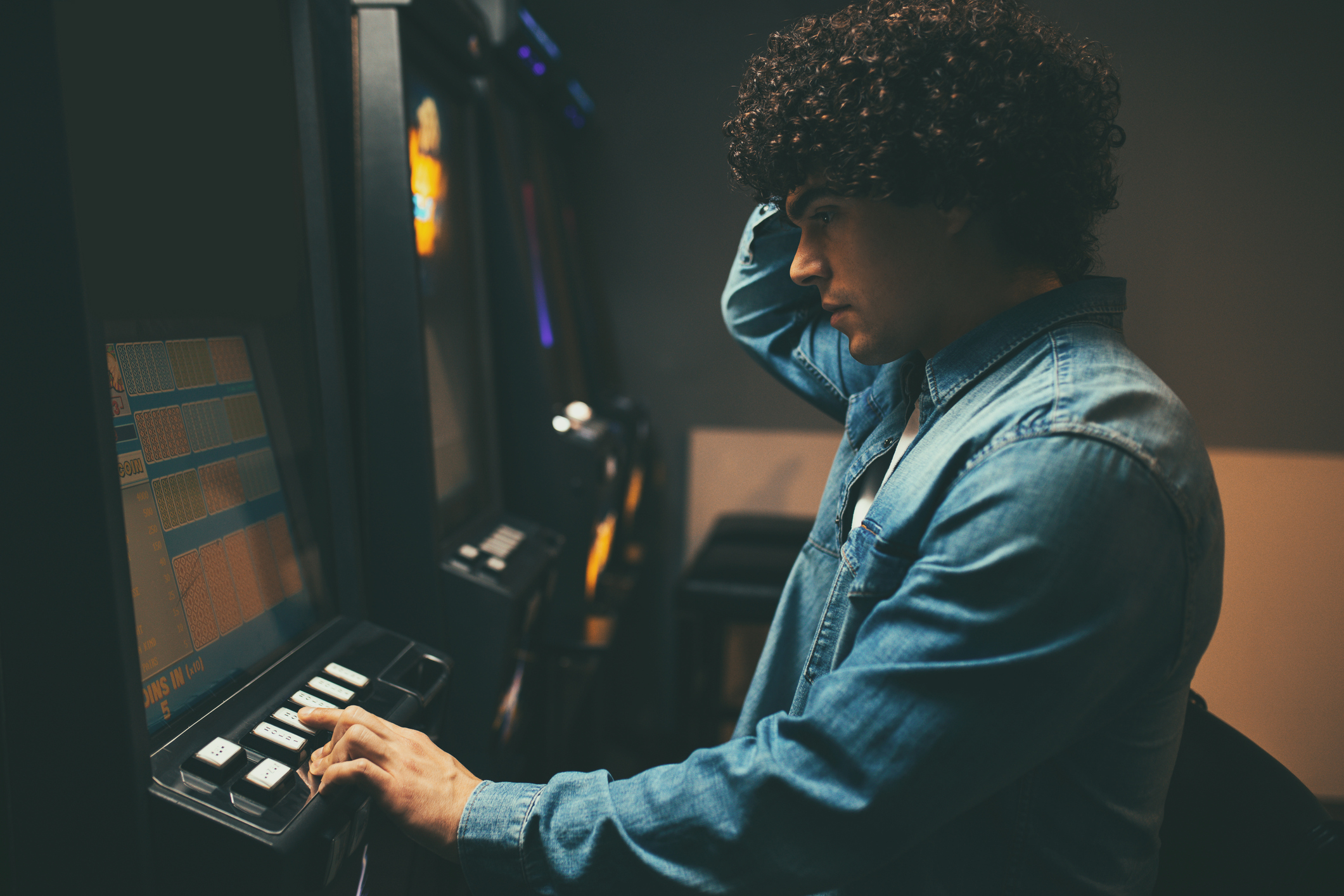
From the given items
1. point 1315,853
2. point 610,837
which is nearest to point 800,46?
point 610,837

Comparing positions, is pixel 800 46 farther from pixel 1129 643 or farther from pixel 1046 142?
pixel 1129 643

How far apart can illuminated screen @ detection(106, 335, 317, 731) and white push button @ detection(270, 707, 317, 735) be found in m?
0.07

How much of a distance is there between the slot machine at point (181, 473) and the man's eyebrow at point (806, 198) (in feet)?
1.82

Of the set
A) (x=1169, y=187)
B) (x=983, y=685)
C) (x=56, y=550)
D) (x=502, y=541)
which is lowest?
(x=502, y=541)

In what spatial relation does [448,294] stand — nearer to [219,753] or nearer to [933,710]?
[219,753]

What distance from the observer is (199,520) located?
796mm

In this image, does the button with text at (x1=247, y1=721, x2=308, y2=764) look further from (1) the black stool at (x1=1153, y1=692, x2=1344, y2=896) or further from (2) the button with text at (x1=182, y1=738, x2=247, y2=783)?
(1) the black stool at (x1=1153, y1=692, x2=1344, y2=896)

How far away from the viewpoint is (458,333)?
1.51m

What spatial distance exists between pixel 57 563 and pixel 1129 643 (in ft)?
2.64

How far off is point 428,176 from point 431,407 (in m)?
0.43

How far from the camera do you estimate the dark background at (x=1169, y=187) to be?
2.43m

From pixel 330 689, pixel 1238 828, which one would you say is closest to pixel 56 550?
pixel 330 689

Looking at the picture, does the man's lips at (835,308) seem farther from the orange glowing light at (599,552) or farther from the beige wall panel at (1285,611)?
the beige wall panel at (1285,611)

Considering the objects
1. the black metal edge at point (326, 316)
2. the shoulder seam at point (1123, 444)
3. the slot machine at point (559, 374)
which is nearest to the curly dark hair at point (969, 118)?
the shoulder seam at point (1123, 444)
